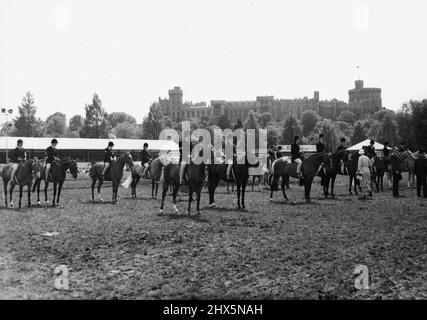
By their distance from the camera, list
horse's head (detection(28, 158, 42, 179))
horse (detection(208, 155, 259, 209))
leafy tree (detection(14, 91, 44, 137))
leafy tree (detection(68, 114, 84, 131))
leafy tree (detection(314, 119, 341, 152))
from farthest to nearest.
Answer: leafy tree (detection(68, 114, 84, 131)), leafy tree (detection(314, 119, 341, 152)), leafy tree (detection(14, 91, 44, 137)), horse's head (detection(28, 158, 42, 179)), horse (detection(208, 155, 259, 209))

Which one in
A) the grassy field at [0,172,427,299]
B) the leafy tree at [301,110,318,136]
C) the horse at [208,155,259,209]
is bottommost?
the grassy field at [0,172,427,299]

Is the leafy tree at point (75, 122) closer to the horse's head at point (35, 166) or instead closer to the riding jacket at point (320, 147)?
the horse's head at point (35, 166)

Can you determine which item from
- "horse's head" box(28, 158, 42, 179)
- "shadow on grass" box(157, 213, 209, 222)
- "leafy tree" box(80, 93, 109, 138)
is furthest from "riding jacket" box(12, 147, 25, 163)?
"leafy tree" box(80, 93, 109, 138)

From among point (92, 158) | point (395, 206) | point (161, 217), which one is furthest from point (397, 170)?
point (92, 158)

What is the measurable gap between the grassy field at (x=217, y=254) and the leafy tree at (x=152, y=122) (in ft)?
330

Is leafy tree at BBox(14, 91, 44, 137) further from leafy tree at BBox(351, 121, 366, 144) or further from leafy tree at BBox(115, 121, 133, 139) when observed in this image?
leafy tree at BBox(351, 121, 366, 144)

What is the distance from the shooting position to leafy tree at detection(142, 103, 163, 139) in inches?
4582

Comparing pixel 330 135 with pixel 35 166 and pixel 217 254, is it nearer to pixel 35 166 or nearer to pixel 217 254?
pixel 35 166

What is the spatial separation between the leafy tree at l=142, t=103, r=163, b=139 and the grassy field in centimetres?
10045

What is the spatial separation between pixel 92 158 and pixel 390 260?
65.9m

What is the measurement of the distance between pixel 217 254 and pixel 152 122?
110 metres

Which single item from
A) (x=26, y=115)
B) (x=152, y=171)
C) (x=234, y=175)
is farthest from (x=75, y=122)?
(x=234, y=175)

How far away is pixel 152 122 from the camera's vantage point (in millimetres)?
117688
